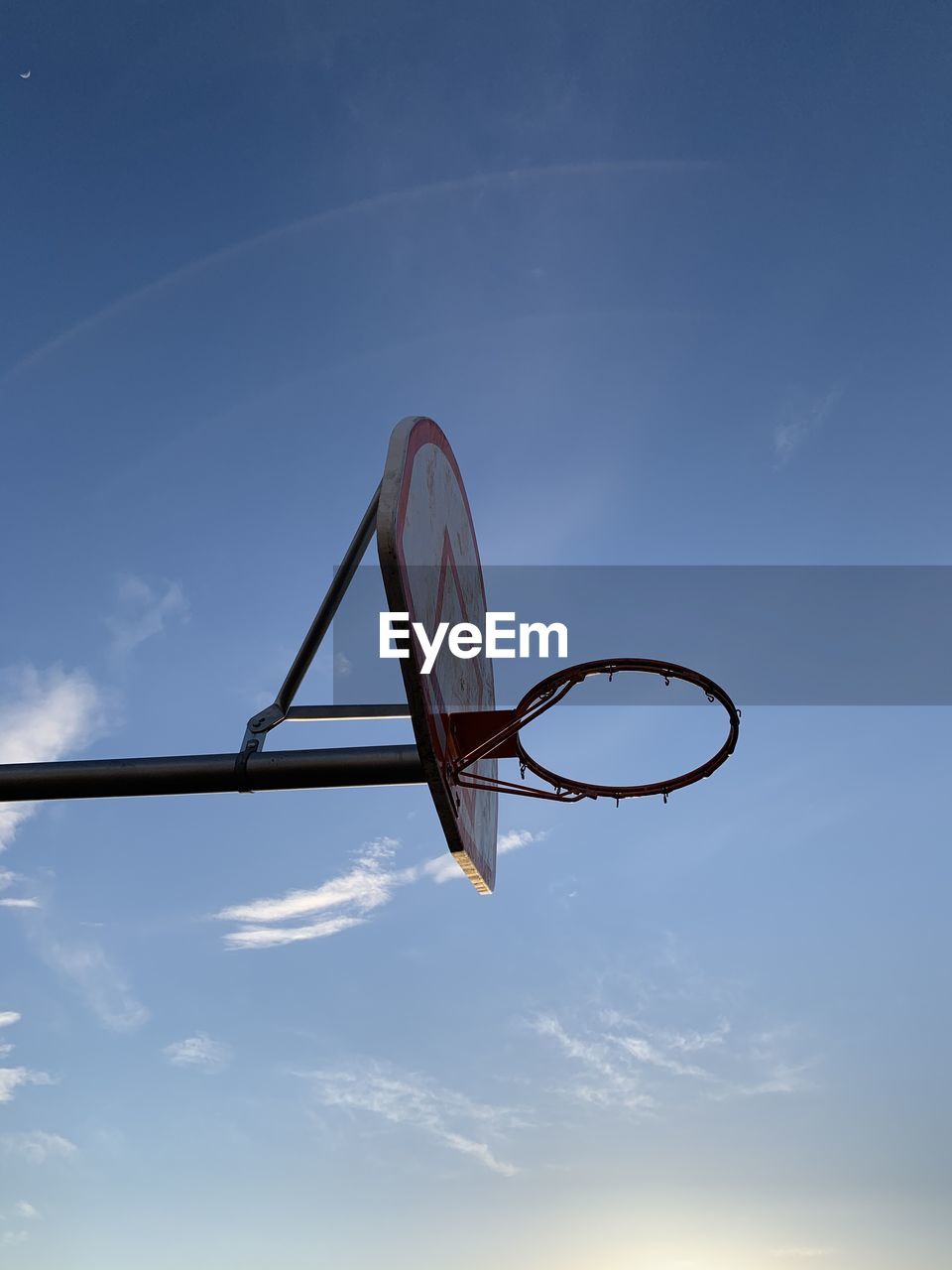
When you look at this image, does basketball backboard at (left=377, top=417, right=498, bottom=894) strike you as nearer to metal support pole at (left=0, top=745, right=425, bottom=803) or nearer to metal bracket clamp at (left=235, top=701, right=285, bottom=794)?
metal support pole at (left=0, top=745, right=425, bottom=803)

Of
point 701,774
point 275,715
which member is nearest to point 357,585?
point 275,715

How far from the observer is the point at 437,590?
23.6 feet

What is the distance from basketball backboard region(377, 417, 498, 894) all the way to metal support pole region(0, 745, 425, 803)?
937mm

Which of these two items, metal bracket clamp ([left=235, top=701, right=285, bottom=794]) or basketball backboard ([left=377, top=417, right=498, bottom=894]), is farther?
metal bracket clamp ([left=235, top=701, right=285, bottom=794])

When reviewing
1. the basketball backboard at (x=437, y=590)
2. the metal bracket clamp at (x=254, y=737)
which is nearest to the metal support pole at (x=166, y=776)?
the metal bracket clamp at (x=254, y=737)

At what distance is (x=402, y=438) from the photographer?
614 cm

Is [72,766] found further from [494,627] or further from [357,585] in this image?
[494,627]

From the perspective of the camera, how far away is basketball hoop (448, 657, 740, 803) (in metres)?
7.01

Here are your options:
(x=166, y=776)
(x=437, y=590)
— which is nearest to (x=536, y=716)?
(x=437, y=590)

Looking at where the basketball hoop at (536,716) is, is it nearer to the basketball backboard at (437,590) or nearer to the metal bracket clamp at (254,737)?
the basketball backboard at (437,590)

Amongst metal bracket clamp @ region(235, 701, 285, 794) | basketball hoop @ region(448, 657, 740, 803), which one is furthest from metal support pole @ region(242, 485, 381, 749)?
basketball hoop @ region(448, 657, 740, 803)

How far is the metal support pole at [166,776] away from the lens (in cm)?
745

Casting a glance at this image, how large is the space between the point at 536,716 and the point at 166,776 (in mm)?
2626

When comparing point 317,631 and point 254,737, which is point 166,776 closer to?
point 254,737
